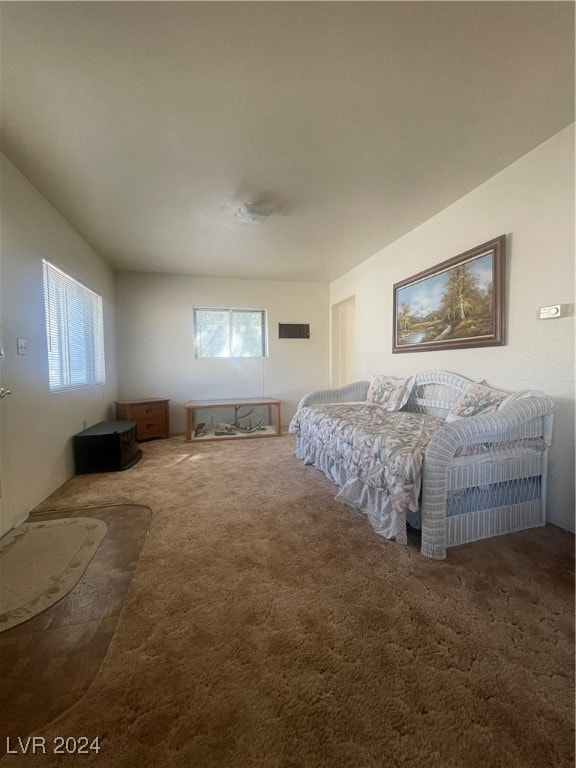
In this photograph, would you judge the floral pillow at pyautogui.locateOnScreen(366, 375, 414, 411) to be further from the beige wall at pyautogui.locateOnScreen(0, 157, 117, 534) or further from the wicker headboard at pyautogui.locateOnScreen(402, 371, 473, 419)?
the beige wall at pyautogui.locateOnScreen(0, 157, 117, 534)

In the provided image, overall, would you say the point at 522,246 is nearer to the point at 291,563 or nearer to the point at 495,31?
the point at 495,31

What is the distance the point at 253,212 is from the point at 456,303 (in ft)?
6.51

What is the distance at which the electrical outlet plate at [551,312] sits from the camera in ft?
6.03

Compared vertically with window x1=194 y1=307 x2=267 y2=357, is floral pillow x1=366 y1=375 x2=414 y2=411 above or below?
below

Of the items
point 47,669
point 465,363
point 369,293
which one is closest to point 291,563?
point 47,669

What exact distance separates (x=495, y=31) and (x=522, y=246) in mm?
1235

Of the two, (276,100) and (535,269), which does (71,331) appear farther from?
(535,269)

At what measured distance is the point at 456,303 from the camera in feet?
8.55

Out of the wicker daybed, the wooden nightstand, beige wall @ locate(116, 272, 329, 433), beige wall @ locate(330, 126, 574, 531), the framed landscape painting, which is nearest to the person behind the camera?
the wicker daybed

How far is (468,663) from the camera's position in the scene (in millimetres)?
1031

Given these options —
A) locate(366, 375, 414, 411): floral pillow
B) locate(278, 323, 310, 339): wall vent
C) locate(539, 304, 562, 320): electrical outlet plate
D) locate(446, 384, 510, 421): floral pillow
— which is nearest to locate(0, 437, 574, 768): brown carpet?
locate(446, 384, 510, 421): floral pillow

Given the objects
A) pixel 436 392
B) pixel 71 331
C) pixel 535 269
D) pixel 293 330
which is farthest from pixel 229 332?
pixel 535 269

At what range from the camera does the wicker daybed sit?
158 centimetres

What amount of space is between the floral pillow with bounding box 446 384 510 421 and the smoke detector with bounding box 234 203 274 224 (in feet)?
7.57
